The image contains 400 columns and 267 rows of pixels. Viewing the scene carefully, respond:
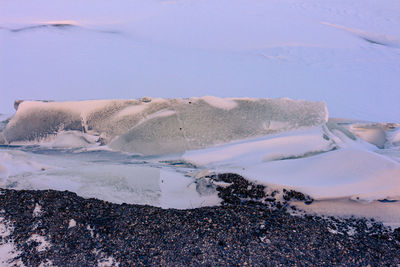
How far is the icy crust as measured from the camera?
2895 millimetres

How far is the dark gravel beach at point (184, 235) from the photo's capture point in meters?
1.70

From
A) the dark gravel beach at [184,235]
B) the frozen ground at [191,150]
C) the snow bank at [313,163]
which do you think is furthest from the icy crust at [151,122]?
the dark gravel beach at [184,235]

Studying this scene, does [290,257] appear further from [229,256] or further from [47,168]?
[47,168]

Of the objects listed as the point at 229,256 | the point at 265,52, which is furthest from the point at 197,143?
the point at 265,52

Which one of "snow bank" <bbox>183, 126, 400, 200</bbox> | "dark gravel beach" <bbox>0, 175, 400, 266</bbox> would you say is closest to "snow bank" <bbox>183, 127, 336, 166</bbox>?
"snow bank" <bbox>183, 126, 400, 200</bbox>

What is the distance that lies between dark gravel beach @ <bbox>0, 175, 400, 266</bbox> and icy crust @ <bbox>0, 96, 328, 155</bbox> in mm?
841

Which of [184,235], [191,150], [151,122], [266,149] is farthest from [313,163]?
[151,122]

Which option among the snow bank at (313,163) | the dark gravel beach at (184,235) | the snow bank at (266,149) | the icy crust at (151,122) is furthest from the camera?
the icy crust at (151,122)

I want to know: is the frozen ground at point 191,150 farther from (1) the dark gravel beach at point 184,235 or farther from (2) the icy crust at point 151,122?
(1) the dark gravel beach at point 184,235

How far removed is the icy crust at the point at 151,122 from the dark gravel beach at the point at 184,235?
84 centimetres

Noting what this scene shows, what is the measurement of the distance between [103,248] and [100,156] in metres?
1.19

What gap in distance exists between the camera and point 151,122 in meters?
2.93

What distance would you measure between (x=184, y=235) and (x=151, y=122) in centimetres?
131

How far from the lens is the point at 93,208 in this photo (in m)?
2.04
